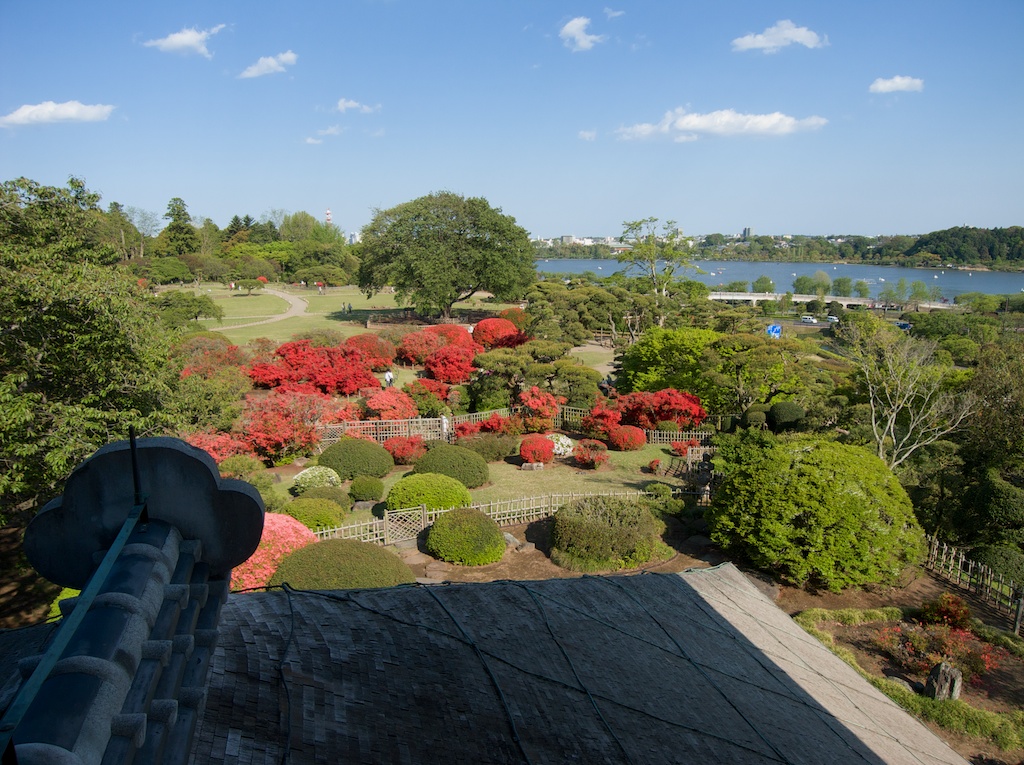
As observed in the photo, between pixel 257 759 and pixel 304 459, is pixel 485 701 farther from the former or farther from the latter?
pixel 304 459

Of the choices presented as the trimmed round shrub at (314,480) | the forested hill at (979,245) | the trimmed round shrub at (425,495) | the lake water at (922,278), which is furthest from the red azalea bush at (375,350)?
the forested hill at (979,245)

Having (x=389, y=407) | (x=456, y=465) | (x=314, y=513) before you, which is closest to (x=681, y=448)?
(x=456, y=465)

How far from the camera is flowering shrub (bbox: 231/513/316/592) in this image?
1070 centimetres

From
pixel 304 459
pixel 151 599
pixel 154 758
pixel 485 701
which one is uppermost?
pixel 151 599

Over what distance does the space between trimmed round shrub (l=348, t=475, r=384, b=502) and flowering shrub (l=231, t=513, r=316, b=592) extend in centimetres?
505

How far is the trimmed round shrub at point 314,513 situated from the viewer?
49.1ft

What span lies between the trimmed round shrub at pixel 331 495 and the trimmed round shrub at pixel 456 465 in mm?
2650

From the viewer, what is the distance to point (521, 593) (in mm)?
6648

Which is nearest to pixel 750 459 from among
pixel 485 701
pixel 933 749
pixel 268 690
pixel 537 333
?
pixel 933 749

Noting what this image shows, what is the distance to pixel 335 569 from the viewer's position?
35.2 feet

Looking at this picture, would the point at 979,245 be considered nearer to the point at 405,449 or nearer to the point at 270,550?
the point at 405,449

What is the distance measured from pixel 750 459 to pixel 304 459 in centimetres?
1411

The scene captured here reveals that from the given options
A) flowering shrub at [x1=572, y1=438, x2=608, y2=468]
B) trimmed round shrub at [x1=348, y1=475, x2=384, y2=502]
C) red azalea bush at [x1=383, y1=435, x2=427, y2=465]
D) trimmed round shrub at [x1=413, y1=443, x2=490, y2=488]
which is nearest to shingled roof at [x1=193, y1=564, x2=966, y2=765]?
trimmed round shrub at [x1=348, y1=475, x2=384, y2=502]

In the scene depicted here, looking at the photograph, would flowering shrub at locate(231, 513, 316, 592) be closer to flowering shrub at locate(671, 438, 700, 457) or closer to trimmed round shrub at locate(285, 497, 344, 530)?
trimmed round shrub at locate(285, 497, 344, 530)
